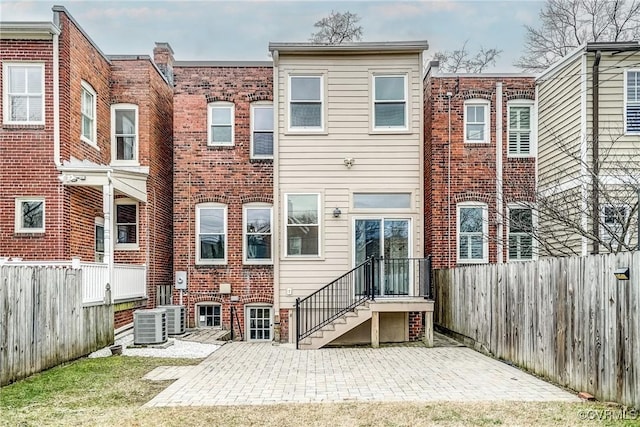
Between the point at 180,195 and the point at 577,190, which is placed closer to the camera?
the point at 577,190

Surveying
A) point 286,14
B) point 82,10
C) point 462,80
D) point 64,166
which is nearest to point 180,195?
point 64,166

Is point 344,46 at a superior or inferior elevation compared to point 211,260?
superior

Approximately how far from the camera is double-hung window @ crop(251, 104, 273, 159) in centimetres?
1492

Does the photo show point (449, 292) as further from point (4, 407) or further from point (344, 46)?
point (4, 407)

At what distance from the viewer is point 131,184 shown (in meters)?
13.4

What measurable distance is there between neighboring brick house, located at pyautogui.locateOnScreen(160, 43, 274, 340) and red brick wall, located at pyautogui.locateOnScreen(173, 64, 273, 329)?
27mm

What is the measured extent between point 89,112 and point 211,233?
4395mm

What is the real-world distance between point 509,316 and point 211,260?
828cm

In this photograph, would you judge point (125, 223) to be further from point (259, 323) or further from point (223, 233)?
point (259, 323)

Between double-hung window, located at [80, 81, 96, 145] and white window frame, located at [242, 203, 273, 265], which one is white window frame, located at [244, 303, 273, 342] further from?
double-hung window, located at [80, 81, 96, 145]

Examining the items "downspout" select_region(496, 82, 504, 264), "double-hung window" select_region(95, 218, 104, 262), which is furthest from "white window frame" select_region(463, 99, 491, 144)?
"double-hung window" select_region(95, 218, 104, 262)

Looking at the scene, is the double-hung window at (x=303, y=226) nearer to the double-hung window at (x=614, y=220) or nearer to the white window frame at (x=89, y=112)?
the white window frame at (x=89, y=112)

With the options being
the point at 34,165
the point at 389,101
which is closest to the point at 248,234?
the point at 389,101

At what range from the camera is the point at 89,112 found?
1377cm
